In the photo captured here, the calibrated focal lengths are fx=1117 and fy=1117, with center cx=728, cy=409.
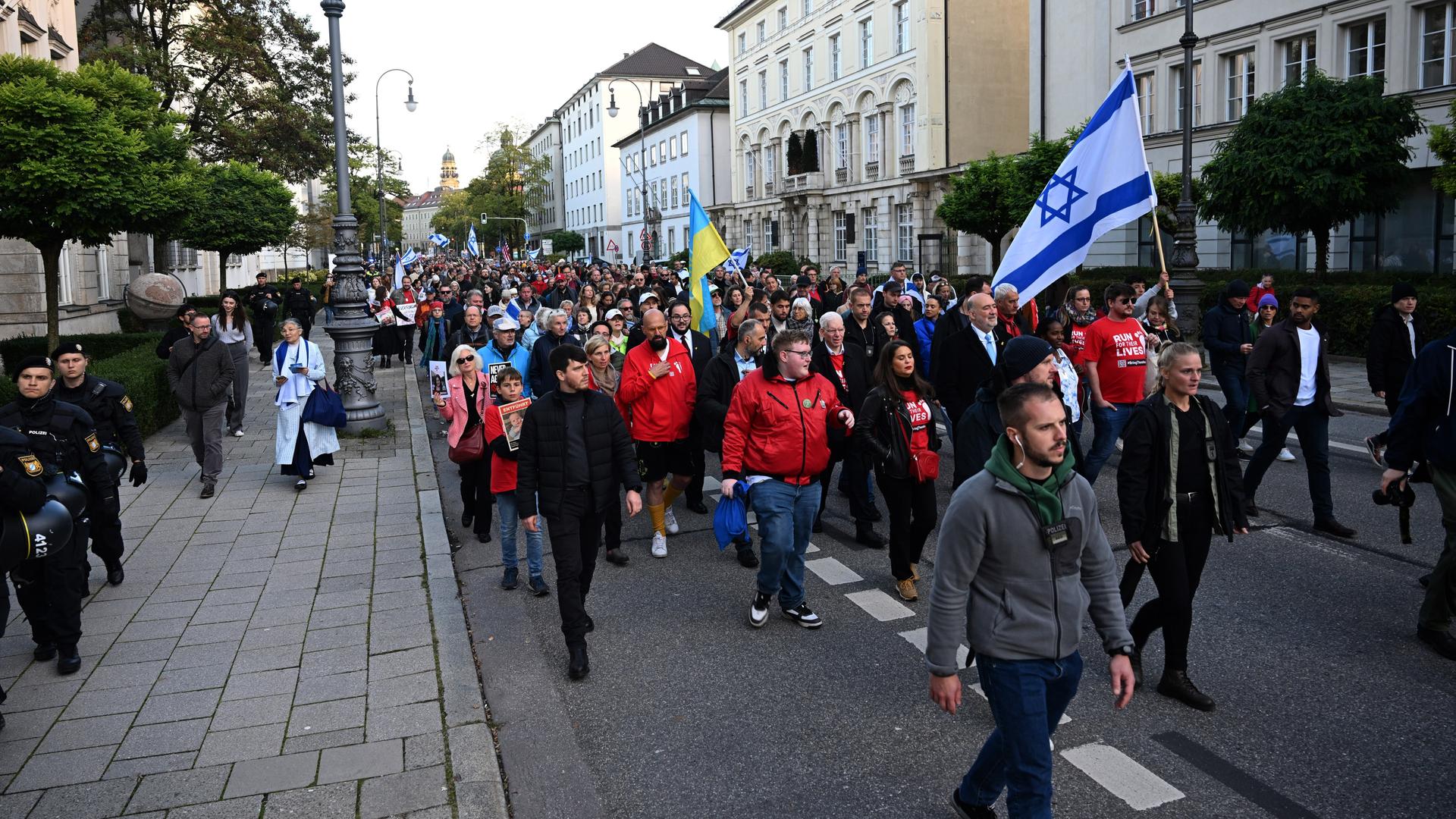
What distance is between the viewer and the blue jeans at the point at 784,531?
6.02 meters

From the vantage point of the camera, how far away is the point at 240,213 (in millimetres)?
27328

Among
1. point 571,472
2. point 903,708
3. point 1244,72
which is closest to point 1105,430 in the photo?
point 903,708

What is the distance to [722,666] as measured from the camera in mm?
5703

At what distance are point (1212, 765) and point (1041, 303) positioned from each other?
2109cm

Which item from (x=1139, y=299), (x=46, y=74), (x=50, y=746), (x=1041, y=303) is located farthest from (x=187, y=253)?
(x=50, y=746)

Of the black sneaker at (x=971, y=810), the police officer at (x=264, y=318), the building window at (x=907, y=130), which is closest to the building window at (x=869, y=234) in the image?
the building window at (x=907, y=130)

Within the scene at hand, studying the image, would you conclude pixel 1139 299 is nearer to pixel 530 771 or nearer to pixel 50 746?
pixel 530 771

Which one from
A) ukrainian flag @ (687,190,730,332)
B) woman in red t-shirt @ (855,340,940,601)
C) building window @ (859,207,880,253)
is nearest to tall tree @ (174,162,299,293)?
ukrainian flag @ (687,190,730,332)

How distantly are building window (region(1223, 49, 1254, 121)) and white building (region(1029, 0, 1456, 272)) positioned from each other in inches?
1.1

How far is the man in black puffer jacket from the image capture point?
578 cm

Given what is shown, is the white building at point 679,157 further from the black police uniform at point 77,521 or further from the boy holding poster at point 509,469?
the black police uniform at point 77,521

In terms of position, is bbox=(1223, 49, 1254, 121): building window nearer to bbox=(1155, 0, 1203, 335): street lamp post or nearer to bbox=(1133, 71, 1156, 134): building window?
bbox=(1133, 71, 1156, 134): building window

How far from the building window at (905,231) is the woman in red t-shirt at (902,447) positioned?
1659 inches

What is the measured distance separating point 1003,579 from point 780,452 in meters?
2.62
